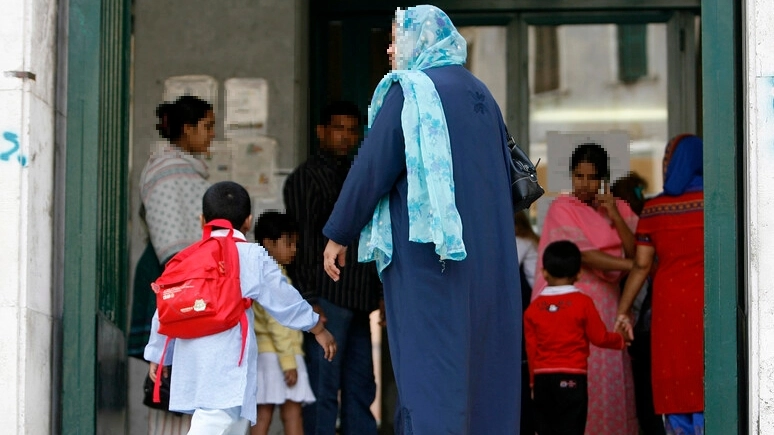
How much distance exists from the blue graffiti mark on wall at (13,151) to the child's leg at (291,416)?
222 centimetres

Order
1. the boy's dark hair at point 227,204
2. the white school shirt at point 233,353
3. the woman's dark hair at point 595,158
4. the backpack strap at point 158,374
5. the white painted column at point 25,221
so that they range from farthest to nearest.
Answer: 1. the woman's dark hair at point 595,158
2. the boy's dark hair at point 227,204
3. the backpack strap at point 158,374
4. the white school shirt at point 233,353
5. the white painted column at point 25,221

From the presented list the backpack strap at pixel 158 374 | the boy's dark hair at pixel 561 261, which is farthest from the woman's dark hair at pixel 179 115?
the boy's dark hair at pixel 561 261

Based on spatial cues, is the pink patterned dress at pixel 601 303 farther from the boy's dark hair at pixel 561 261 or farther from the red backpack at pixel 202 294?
the red backpack at pixel 202 294

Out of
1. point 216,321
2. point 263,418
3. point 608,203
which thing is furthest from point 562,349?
point 216,321

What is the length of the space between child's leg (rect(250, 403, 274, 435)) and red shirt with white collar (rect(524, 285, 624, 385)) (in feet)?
4.57

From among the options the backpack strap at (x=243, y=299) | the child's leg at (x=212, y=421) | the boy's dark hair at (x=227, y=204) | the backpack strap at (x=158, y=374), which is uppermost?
the boy's dark hair at (x=227, y=204)

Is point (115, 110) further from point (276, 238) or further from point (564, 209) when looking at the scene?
point (564, 209)

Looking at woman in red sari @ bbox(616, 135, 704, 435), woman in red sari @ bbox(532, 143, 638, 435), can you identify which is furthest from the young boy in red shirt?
woman in red sari @ bbox(532, 143, 638, 435)

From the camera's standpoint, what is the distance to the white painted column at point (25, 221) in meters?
5.48

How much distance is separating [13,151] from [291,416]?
7.53 feet

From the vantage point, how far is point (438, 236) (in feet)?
16.4

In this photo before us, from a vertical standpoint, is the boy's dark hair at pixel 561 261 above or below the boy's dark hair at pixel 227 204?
below

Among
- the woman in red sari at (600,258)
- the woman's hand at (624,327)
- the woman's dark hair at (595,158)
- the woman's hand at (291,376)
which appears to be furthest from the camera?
the woman's dark hair at (595,158)

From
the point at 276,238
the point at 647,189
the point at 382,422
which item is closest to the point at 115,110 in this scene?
the point at 276,238
